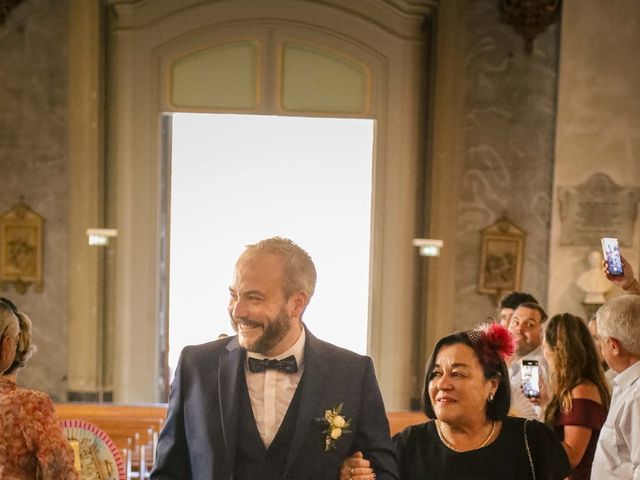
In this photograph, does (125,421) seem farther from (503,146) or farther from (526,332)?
(503,146)

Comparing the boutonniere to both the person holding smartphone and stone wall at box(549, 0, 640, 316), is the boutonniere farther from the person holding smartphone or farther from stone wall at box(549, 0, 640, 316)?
stone wall at box(549, 0, 640, 316)

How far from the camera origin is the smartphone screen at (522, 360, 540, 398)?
12.9 feet

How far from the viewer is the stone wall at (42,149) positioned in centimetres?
815

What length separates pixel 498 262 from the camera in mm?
8289

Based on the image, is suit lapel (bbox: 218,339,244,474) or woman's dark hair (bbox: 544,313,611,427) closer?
suit lapel (bbox: 218,339,244,474)

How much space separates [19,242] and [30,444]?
5765 mm

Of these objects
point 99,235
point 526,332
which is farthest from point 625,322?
point 99,235

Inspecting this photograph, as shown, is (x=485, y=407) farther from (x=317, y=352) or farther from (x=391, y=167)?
(x=391, y=167)

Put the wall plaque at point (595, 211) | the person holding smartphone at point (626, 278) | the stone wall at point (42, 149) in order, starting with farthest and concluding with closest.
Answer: the wall plaque at point (595, 211)
the stone wall at point (42, 149)
the person holding smartphone at point (626, 278)

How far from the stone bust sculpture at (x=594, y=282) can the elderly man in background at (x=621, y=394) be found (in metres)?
4.99

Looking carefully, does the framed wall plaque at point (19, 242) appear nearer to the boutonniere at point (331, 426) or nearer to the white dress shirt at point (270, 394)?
the white dress shirt at point (270, 394)

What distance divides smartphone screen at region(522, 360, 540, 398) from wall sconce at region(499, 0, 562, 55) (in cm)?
490

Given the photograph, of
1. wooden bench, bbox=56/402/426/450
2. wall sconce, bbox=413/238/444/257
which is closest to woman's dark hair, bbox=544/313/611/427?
wooden bench, bbox=56/402/426/450

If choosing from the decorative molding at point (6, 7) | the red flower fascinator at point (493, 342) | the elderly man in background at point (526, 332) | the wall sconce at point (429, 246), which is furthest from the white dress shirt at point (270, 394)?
the decorative molding at point (6, 7)
